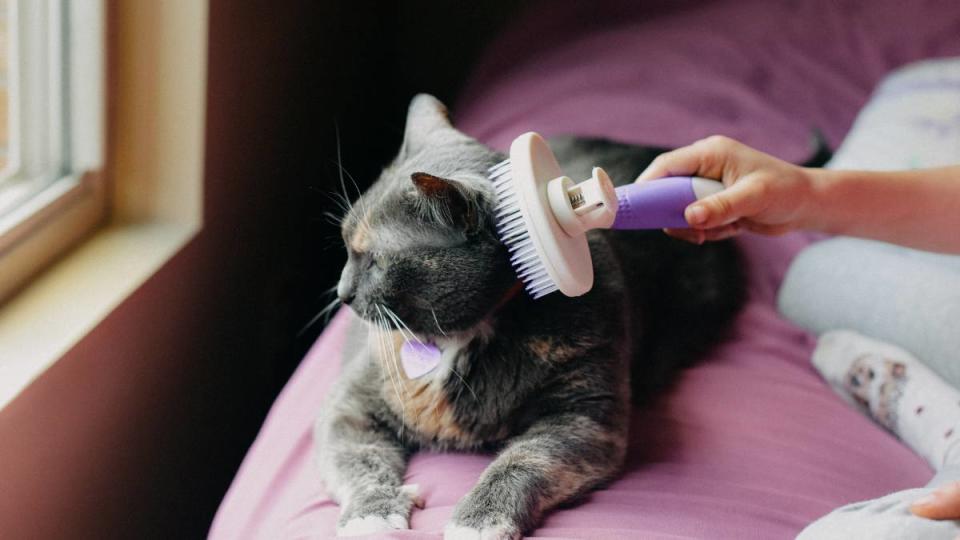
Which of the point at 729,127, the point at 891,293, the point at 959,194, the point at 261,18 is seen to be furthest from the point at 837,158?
the point at 261,18

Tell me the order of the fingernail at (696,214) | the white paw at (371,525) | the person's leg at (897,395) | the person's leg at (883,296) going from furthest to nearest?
1. the person's leg at (883,296)
2. the person's leg at (897,395)
3. the fingernail at (696,214)
4. the white paw at (371,525)

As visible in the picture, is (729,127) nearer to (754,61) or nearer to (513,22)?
(754,61)

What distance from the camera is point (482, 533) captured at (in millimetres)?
932

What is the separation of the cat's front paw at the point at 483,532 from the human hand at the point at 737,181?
0.40 meters

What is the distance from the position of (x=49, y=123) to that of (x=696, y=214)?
3.01ft

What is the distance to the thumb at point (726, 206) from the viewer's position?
3.53ft

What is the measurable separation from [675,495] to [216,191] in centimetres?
90

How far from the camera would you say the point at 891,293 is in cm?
146

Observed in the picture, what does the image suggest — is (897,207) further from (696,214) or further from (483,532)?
(483,532)

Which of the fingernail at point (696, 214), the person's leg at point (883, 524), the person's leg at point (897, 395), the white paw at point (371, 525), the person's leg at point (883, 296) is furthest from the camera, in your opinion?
the person's leg at point (883, 296)

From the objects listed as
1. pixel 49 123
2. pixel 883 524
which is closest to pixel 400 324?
pixel 883 524

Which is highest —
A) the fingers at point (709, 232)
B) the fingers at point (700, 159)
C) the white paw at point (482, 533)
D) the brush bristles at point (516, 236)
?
the fingers at point (700, 159)

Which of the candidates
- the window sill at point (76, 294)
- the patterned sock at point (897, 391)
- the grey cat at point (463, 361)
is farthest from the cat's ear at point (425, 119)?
the patterned sock at point (897, 391)

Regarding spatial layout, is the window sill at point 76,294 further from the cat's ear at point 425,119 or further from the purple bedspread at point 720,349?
the cat's ear at point 425,119
